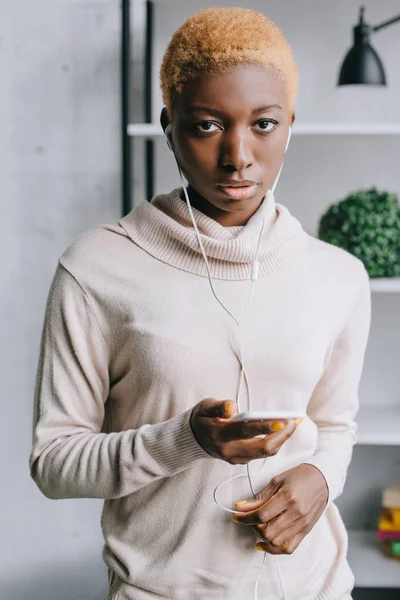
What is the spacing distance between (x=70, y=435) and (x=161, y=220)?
0.29 metres

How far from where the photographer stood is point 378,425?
1.89m

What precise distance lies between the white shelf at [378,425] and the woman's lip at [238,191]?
99 centimetres

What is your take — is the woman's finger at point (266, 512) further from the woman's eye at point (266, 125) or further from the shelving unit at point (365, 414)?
the shelving unit at point (365, 414)

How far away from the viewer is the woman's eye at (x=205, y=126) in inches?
35.8

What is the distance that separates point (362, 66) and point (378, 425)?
2.64 feet

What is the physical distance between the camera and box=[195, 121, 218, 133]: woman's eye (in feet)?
2.98

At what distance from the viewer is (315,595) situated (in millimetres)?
1014

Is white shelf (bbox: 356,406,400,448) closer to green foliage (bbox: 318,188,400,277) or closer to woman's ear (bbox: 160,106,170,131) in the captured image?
green foliage (bbox: 318,188,400,277)

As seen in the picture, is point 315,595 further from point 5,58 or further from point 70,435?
point 5,58

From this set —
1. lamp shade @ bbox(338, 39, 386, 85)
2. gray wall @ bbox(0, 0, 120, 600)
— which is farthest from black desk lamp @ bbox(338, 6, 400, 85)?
gray wall @ bbox(0, 0, 120, 600)

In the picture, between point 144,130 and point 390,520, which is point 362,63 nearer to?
point 144,130

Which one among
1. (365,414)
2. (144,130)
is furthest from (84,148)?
(365,414)

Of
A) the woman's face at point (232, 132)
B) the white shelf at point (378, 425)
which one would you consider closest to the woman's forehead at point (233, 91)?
the woman's face at point (232, 132)

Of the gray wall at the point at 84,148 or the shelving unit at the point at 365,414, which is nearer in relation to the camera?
the shelving unit at the point at 365,414
